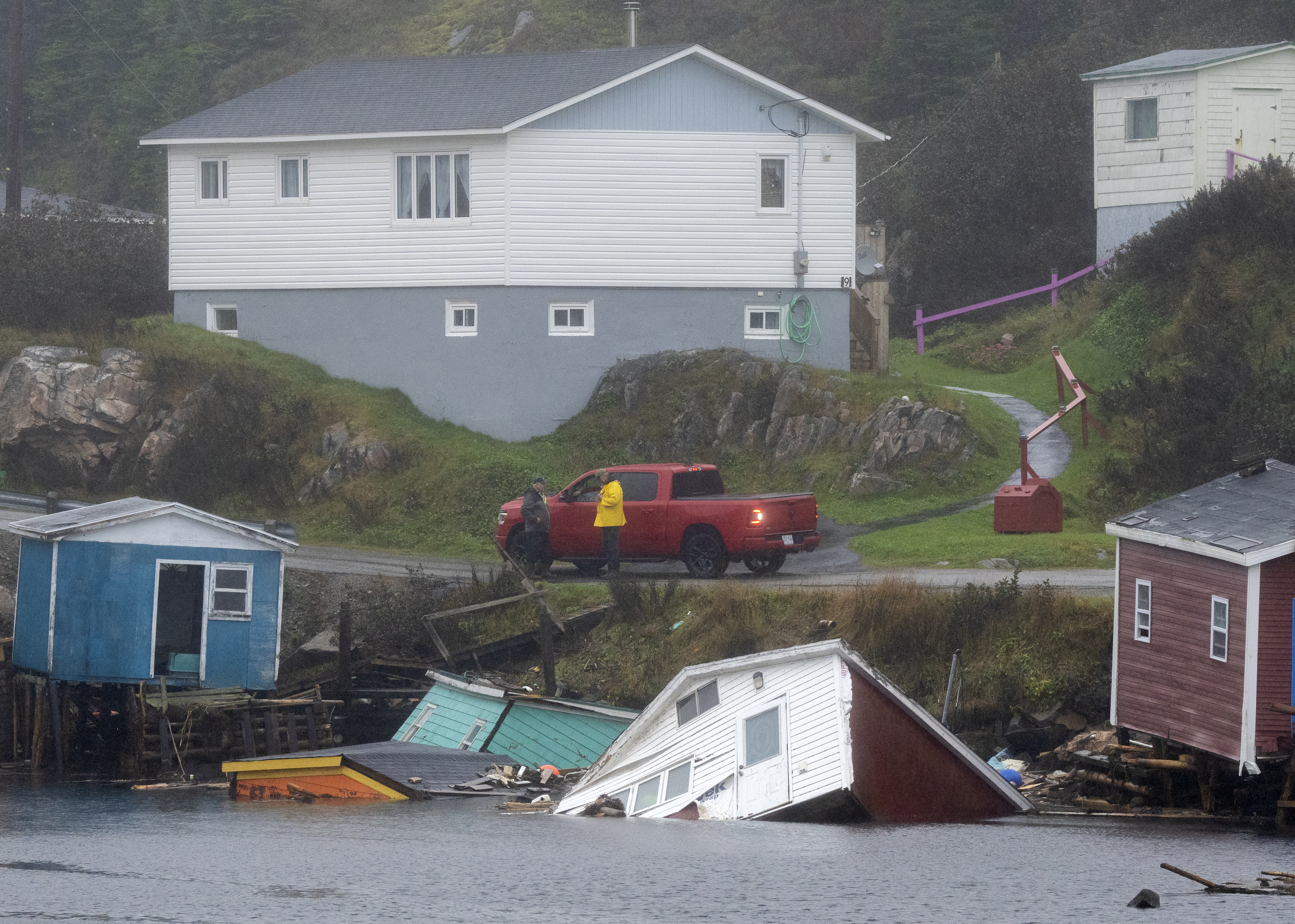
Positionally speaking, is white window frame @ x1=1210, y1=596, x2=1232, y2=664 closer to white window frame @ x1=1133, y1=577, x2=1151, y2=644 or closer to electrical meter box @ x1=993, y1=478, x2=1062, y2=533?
white window frame @ x1=1133, y1=577, x2=1151, y2=644

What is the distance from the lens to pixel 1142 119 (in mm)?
43219

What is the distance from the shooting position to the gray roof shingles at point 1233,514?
20.8 metres

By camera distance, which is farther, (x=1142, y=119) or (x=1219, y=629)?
(x=1142, y=119)

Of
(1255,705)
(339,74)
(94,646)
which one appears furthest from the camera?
(339,74)

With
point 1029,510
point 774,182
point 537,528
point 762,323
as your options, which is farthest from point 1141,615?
point 774,182

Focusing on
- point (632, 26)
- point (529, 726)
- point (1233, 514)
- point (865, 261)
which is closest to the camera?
point (1233, 514)

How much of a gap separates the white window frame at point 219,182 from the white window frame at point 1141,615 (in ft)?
77.3

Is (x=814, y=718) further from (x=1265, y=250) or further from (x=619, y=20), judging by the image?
(x=619, y=20)

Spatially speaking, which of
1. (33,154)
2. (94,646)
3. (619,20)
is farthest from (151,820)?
(33,154)

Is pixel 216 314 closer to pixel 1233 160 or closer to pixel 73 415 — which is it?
pixel 73 415

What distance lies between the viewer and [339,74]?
137ft

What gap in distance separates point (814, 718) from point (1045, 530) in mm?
10080

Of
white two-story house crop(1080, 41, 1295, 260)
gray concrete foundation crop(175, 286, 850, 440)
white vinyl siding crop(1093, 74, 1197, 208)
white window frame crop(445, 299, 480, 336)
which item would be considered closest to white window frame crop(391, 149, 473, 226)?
gray concrete foundation crop(175, 286, 850, 440)

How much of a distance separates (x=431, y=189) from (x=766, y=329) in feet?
25.2
